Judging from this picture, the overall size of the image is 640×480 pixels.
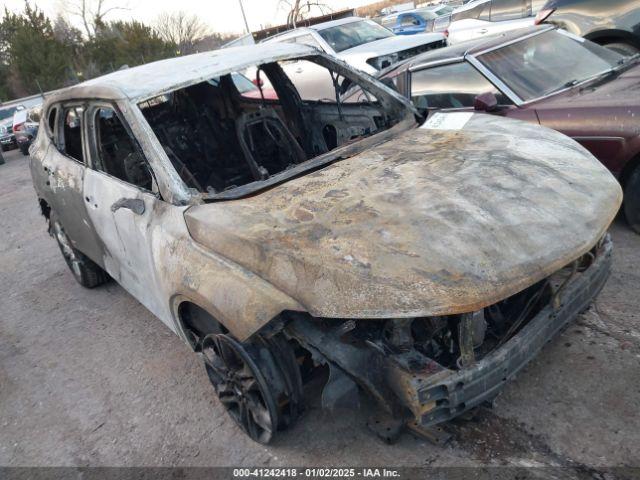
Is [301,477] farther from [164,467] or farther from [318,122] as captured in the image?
[318,122]

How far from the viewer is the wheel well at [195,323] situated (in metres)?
2.59

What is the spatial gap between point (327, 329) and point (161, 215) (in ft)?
3.49

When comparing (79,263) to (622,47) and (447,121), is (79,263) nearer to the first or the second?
(447,121)

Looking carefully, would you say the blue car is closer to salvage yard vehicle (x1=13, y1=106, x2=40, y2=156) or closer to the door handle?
salvage yard vehicle (x1=13, y1=106, x2=40, y2=156)

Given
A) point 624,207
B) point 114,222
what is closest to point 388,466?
point 114,222

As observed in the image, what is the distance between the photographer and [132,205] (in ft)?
8.80

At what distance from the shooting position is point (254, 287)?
207cm

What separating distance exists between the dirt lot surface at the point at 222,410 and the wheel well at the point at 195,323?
1.41 ft

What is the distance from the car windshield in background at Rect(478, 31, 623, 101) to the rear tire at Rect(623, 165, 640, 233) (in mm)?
1031

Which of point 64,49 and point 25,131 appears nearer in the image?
point 25,131

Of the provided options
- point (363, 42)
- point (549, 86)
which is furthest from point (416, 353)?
point (363, 42)

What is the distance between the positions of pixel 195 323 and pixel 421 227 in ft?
4.44

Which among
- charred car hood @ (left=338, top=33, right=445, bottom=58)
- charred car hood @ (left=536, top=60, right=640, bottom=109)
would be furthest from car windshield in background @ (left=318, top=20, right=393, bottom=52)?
charred car hood @ (left=536, top=60, right=640, bottom=109)

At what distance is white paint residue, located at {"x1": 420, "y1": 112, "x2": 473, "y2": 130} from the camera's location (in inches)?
127
